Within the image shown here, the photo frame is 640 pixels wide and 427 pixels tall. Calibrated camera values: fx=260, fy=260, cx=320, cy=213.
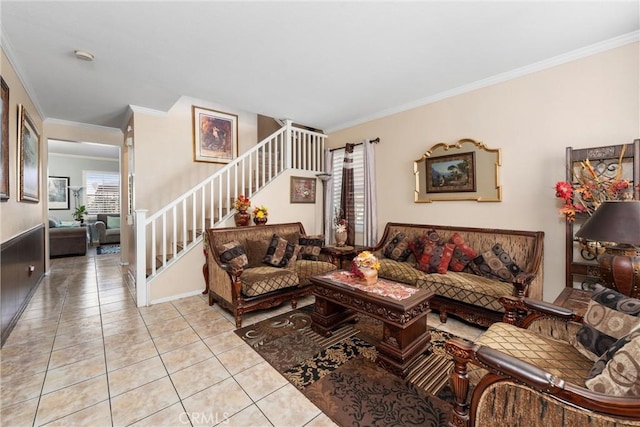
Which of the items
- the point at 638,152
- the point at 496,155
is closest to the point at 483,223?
the point at 496,155

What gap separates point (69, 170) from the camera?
336 inches

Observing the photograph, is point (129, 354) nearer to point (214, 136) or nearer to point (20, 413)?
point (20, 413)

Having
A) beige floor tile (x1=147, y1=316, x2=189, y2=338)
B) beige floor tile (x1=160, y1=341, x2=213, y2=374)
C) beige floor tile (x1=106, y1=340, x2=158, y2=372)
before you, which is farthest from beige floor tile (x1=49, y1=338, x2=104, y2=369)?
beige floor tile (x1=160, y1=341, x2=213, y2=374)

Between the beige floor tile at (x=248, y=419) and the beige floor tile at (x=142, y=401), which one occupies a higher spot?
the beige floor tile at (x=142, y=401)

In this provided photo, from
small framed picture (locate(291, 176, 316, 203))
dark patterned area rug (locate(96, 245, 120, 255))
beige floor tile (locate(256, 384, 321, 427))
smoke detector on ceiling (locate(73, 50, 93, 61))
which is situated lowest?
beige floor tile (locate(256, 384, 321, 427))

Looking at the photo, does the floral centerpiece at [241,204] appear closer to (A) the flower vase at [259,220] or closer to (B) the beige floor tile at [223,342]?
(A) the flower vase at [259,220]

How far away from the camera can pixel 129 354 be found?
2275 mm

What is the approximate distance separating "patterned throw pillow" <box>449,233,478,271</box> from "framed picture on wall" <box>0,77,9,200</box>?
4.74 meters

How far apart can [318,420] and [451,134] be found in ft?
11.9

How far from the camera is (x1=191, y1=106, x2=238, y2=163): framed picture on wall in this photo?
4.73m

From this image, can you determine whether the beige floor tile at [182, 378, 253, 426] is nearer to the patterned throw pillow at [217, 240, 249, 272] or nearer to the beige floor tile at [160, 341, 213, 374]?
the beige floor tile at [160, 341, 213, 374]

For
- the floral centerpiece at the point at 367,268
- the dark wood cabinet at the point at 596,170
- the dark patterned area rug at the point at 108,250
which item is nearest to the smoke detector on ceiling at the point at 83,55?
the floral centerpiece at the point at 367,268

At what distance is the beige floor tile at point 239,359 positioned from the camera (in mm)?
2111

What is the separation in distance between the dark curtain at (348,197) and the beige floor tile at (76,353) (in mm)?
3641
